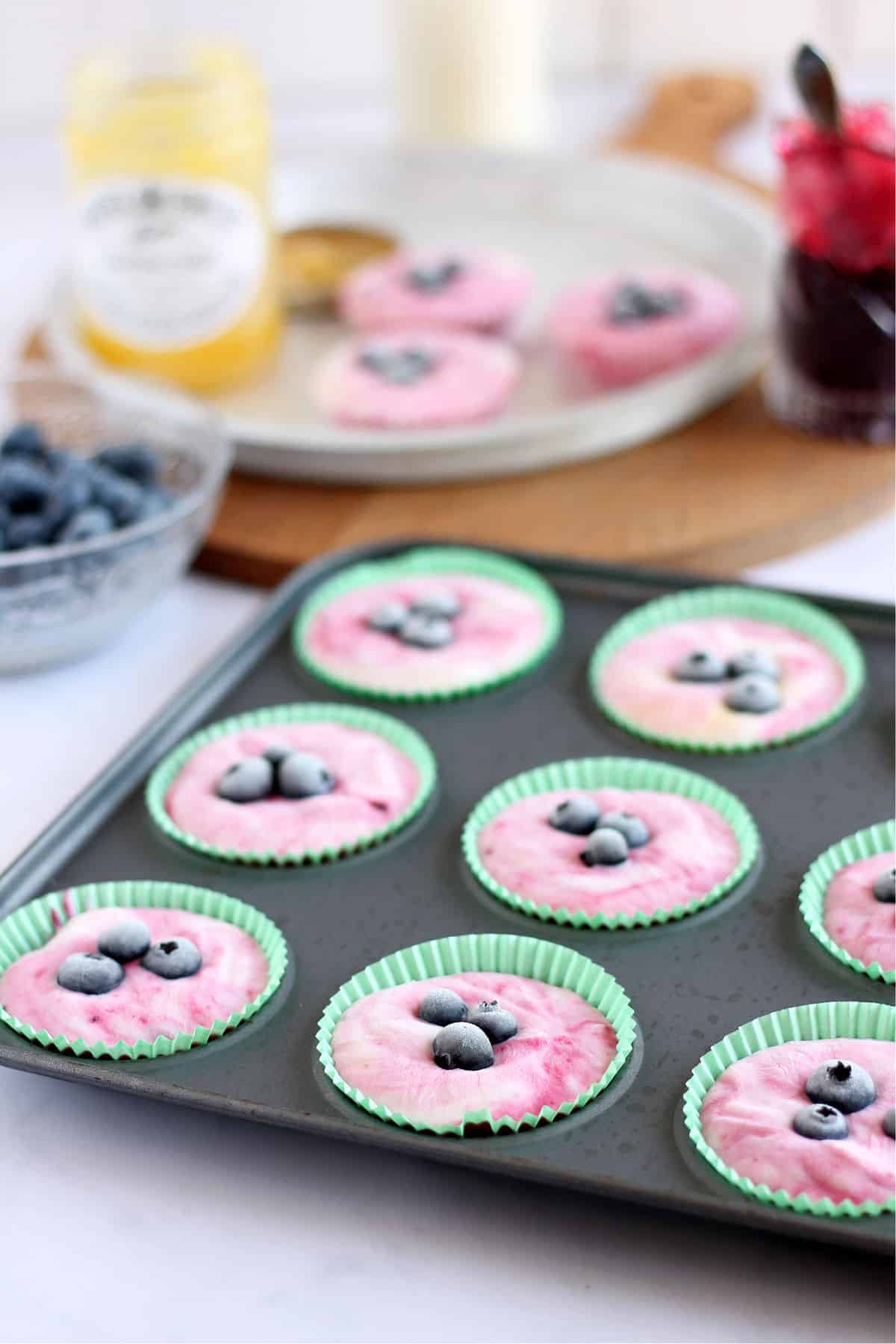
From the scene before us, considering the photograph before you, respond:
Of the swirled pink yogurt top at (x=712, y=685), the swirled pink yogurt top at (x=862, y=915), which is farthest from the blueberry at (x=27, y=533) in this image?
the swirled pink yogurt top at (x=862, y=915)

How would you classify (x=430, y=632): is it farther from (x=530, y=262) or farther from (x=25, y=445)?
(x=530, y=262)

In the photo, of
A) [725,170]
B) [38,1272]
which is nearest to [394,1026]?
[38,1272]

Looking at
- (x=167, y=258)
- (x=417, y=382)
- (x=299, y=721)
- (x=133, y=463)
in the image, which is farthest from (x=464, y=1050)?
(x=167, y=258)

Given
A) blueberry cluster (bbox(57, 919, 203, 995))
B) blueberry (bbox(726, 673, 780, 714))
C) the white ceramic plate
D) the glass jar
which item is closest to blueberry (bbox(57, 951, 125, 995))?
blueberry cluster (bbox(57, 919, 203, 995))

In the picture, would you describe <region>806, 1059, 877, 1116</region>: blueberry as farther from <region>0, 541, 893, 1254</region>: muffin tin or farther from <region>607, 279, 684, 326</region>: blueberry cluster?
<region>607, 279, 684, 326</region>: blueberry cluster

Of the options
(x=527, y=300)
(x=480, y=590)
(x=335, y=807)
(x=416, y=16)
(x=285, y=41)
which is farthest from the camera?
(x=285, y=41)

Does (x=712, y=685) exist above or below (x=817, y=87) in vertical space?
below

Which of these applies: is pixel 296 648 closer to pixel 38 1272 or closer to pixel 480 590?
pixel 480 590
